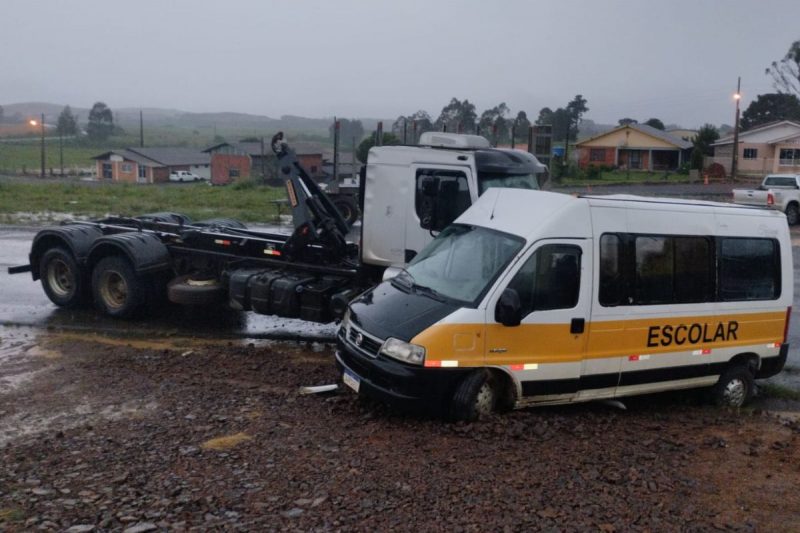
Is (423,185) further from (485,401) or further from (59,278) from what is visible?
(59,278)

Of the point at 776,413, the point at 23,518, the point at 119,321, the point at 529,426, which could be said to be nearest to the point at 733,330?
the point at 776,413

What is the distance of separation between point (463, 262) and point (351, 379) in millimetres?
1636

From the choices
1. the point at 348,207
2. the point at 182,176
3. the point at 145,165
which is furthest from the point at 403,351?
the point at 145,165

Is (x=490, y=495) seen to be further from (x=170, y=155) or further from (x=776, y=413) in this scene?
(x=170, y=155)

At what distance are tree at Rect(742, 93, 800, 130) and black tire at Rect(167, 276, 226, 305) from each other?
85556 millimetres

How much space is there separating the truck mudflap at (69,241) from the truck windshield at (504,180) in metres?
6.33

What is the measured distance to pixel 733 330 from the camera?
9070mm

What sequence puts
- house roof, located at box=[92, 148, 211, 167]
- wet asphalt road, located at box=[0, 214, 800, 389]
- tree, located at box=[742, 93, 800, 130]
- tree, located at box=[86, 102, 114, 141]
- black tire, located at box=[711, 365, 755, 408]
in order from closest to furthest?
1. black tire, located at box=[711, 365, 755, 408]
2. wet asphalt road, located at box=[0, 214, 800, 389]
3. house roof, located at box=[92, 148, 211, 167]
4. tree, located at box=[742, 93, 800, 130]
5. tree, located at box=[86, 102, 114, 141]

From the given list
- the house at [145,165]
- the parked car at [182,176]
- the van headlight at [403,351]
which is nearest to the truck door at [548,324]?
the van headlight at [403,351]

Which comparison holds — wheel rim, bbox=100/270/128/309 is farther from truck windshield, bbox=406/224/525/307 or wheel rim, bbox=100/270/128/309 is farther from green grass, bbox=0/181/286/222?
green grass, bbox=0/181/286/222

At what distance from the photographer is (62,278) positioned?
13078 millimetres

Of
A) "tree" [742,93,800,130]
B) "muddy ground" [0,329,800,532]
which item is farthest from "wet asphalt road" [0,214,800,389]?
"tree" [742,93,800,130]

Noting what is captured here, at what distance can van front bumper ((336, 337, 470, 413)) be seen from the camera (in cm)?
725

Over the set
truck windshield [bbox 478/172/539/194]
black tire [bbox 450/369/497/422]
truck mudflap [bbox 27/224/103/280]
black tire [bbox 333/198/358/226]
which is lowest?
black tire [bbox 450/369/497/422]
